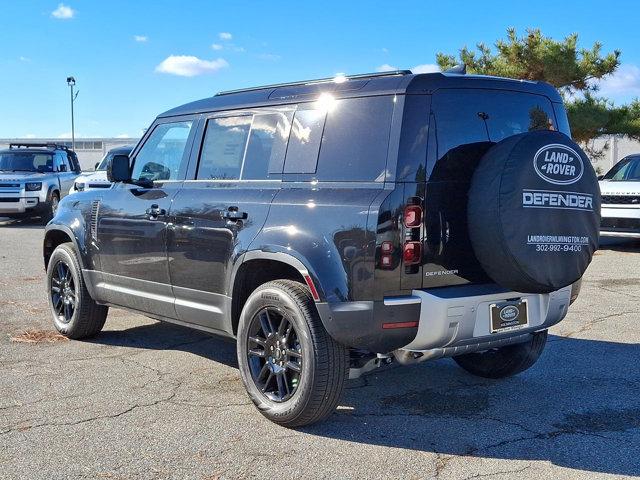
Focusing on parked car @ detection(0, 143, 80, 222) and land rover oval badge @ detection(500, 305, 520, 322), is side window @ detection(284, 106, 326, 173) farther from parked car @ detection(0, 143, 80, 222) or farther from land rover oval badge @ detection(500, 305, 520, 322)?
parked car @ detection(0, 143, 80, 222)

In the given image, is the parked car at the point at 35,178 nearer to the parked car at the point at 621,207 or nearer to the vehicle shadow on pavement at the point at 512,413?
the parked car at the point at 621,207

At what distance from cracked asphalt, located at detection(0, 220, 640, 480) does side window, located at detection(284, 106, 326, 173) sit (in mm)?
1531

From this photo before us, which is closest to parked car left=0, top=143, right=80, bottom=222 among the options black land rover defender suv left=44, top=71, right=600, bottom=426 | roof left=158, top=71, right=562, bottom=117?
roof left=158, top=71, right=562, bottom=117

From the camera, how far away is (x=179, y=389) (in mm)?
4996

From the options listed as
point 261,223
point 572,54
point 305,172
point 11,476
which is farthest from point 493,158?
point 572,54

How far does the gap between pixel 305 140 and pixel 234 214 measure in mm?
651

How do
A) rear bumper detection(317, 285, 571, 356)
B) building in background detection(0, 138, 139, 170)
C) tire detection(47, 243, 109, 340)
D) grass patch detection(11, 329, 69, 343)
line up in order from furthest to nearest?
building in background detection(0, 138, 139, 170) < grass patch detection(11, 329, 69, 343) < tire detection(47, 243, 109, 340) < rear bumper detection(317, 285, 571, 356)

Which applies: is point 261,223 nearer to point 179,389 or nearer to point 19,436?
point 179,389

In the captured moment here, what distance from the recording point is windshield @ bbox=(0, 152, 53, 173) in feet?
61.7

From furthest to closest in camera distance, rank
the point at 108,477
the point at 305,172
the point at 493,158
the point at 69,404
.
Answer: the point at 69,404
the point at 305,172
the point at 493,158
the point at 108,477

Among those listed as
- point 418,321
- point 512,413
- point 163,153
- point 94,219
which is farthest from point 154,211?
point 512,413

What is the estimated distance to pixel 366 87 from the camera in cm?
418

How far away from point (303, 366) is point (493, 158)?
1.55 metres

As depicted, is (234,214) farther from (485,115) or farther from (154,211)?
(485,115)
